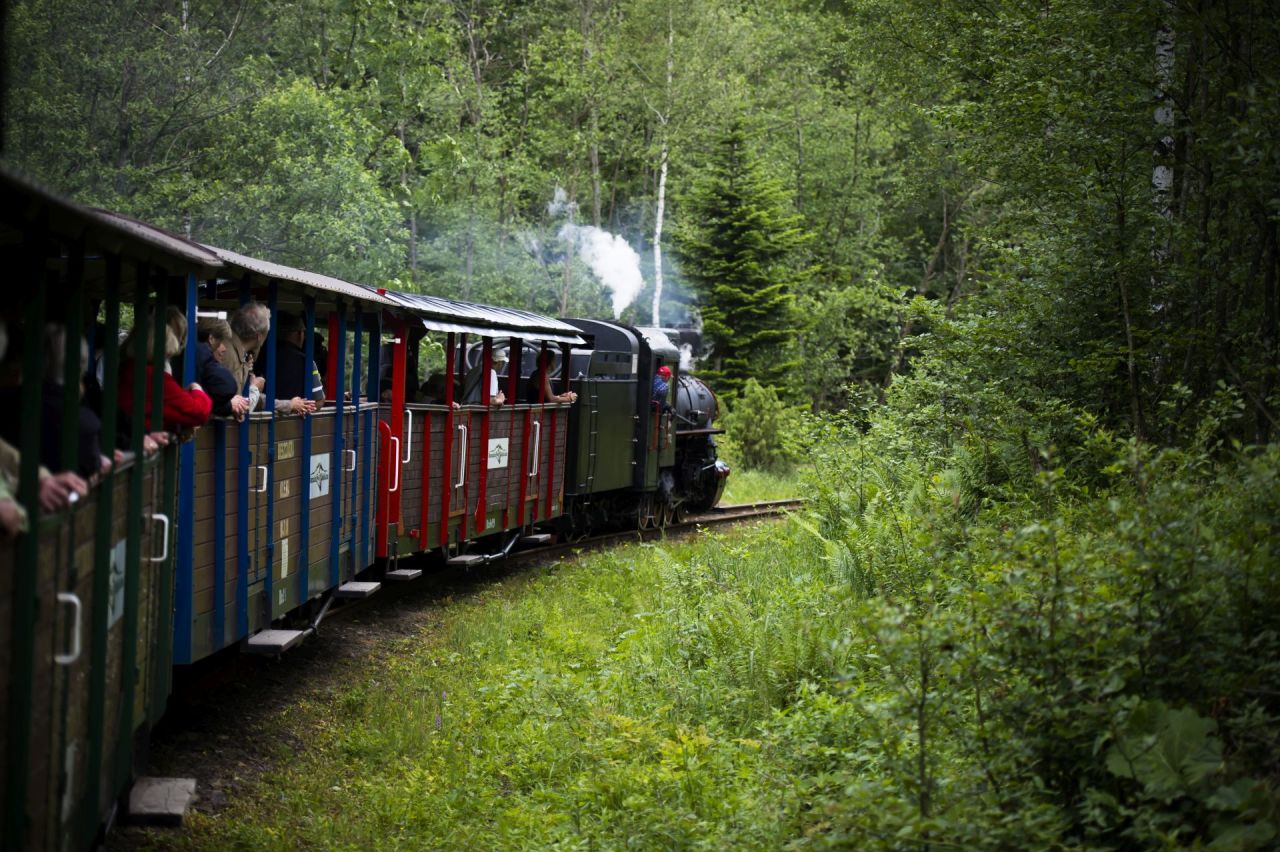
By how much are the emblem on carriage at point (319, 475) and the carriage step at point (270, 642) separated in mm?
1068

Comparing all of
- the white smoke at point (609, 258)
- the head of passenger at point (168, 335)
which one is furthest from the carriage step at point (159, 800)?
the white smoke at point (609, 258)

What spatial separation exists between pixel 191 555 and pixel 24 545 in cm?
326

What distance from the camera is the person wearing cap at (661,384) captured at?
17172mm

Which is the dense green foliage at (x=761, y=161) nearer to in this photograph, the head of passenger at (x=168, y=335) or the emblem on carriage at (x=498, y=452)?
the emblem on carriage at (x=498, y=452)

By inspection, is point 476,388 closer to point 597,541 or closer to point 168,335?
point 597,541

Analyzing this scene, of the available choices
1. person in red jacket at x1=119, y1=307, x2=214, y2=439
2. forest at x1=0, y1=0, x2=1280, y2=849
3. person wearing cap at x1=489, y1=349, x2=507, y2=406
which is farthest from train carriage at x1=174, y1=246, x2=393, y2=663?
forest at x1=0, y1=0, x2=1280, y2=849

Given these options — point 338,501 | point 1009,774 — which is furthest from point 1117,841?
point 338,501

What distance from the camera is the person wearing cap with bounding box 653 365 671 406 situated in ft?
56.3

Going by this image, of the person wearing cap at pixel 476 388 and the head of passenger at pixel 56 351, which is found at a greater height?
the head of passenger at pixel 56 351

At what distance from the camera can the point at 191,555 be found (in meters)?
6.27

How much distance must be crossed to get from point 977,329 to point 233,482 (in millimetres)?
6029

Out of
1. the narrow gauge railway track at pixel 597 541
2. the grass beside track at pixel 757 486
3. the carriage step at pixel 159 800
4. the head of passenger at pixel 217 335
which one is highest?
the head of passenger at pixel 217 335

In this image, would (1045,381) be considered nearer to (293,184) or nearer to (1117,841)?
(1117,841)

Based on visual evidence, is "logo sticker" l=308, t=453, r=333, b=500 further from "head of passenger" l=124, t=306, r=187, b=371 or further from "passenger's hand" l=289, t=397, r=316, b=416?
"head of passenger" l=124, t=306, r=187, b=371
